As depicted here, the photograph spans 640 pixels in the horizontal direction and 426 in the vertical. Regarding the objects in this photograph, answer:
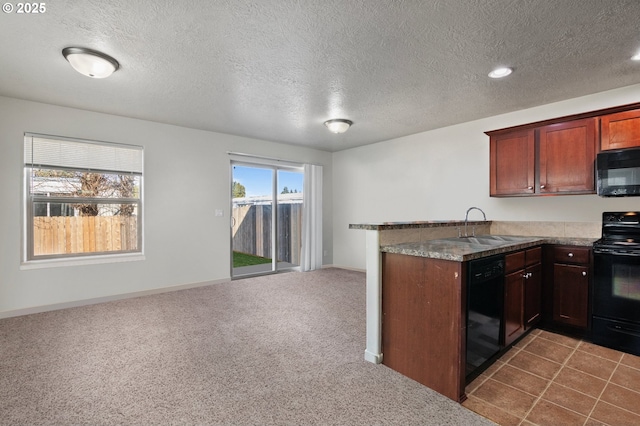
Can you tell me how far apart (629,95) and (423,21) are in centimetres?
283

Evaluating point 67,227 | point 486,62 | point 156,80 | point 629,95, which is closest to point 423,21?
point 486,62

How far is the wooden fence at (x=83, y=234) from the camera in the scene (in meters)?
3.92

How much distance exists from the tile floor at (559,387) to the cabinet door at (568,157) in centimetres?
165

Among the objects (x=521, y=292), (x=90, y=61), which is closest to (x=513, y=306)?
(x=521, y=292)

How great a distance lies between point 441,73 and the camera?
9.79ft

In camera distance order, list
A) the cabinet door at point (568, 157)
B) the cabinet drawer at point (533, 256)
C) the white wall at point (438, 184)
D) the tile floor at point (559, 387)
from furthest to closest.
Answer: the white wall at point (438, 184) < the cabinet door at point (568, 157) < the cabinet drawer at point (533, 256) < the tile floor at point (559, 387)

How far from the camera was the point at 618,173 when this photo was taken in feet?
9.66

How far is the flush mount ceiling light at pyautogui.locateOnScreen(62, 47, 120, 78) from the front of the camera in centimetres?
252

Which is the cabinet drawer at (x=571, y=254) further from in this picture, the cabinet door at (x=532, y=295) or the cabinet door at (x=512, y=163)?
the cabinet door at (x=512, y=163)

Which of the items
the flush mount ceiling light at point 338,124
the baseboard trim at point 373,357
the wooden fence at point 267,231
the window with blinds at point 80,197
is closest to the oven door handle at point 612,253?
the baseboard trim at point 373,357

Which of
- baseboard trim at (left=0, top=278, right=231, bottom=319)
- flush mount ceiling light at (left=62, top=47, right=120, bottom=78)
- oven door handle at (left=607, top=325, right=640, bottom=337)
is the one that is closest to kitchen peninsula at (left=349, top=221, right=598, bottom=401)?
oven door handle at (left=607, top=325, right=640, bottom=337)

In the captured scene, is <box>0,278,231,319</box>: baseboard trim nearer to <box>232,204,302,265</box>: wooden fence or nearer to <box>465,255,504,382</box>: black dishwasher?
<box>232,204,302,265</box>: wooden fence

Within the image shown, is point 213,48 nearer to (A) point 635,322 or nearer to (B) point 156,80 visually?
(B) point 156,80

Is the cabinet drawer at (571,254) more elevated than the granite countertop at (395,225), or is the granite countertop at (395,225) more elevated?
the granite countertop at (395,225)
